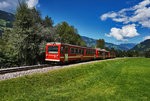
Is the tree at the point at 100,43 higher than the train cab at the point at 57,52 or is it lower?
higher

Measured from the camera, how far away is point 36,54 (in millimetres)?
20922

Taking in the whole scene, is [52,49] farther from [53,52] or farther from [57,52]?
[57,52]

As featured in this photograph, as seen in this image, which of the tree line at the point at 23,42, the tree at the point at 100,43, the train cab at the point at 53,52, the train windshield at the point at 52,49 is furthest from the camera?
the tree at the point at 100,43

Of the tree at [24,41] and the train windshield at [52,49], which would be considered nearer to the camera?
the train windshield at [52,49]

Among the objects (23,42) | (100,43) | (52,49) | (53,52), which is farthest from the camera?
(100,43)

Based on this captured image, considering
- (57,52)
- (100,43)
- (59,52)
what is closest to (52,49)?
(57,52)

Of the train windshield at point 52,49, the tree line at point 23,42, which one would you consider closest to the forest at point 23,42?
the tree line at point 23,42

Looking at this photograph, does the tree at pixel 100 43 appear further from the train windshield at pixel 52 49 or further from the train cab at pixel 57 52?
the train windshield at pixel 52 49

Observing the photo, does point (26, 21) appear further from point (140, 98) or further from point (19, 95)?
point (140, 98)

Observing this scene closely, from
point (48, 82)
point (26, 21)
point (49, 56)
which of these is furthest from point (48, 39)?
point (48, 82)

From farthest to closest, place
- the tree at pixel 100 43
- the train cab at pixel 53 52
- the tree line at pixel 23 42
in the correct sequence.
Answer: the tree at pixel 100 43 → the tree line at pixel 23 42 → the train cab at pixel 53 52

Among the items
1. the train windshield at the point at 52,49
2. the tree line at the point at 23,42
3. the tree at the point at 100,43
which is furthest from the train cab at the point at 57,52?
the tree at the point at 100,43

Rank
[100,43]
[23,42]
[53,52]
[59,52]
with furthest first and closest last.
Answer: [100,43] < [23,42] < [53,52] < [59,52]

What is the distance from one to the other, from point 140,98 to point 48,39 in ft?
66.9
